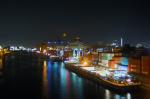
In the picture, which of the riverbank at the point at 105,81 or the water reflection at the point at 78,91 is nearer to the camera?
the water reflection at the point at 78,91

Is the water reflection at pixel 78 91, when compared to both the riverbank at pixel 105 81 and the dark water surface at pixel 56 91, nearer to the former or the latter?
the dark water surface at pixel 56 91

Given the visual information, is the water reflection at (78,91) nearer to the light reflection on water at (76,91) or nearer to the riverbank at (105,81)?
the light reflection on water at (76,91)

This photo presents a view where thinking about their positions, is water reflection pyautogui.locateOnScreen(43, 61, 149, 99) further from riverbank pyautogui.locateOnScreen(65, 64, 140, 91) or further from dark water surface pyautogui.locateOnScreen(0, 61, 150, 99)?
riverbank pyautogui.locateOnScreen(65, 64, 140, 91)

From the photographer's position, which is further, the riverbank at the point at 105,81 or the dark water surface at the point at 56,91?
the riverbank at the point at 105,81

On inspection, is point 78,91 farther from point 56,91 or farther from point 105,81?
point 105,81

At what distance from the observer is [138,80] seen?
1316 cm

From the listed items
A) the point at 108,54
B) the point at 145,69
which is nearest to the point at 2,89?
the point at 145,69

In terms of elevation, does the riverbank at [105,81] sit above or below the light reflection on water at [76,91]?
above

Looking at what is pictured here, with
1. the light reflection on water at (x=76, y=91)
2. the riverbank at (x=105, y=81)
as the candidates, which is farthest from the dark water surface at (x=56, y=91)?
the riverbank at (x=105, y=81)

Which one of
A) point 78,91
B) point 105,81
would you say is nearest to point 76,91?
point 78,91

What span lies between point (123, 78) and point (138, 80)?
67cm

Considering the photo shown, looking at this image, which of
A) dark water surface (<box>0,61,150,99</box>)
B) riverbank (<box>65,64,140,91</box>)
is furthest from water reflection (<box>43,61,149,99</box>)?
riverbank (<box>65,64,140,91</box>)

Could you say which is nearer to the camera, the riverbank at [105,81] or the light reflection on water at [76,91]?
the light reflection on water at [76,91]

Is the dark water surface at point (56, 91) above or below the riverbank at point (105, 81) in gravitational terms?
below
